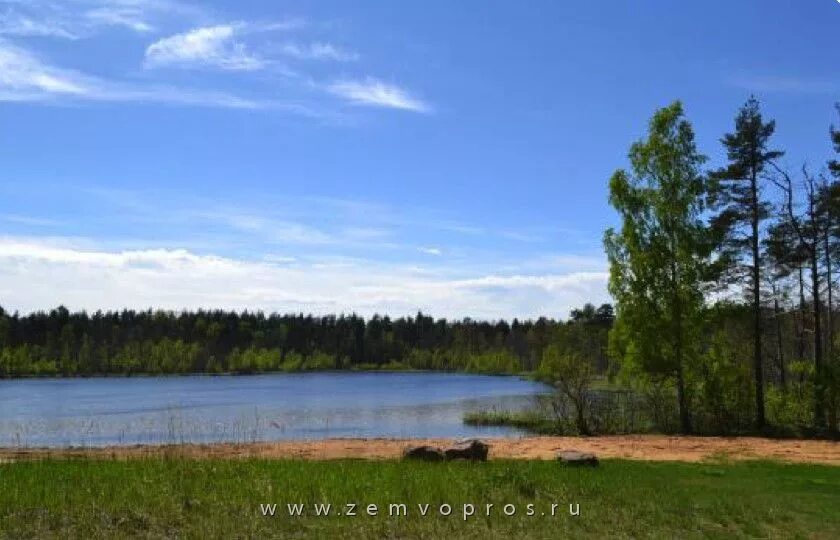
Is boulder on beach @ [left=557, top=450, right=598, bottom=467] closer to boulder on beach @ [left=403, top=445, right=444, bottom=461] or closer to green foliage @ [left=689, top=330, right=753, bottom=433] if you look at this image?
boulder on beach @ [left=403, top=445, right=444, bottom=461]

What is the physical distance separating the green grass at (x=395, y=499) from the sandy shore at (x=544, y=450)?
3.55 meters

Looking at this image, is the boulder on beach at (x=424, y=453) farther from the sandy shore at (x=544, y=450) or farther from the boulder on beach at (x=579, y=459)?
the boulder on beach at (x=579, y=459)

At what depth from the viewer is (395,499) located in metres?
11.3

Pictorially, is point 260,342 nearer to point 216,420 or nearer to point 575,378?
point 216,420

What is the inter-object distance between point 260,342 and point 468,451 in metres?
149

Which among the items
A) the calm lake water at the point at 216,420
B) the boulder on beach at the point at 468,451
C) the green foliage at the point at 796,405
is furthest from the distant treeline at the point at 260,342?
the boulder on beach at the point at 468,451

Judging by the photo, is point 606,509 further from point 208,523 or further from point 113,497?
point 113,497

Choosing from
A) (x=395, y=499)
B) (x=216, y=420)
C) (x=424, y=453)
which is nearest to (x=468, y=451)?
(x=424, y=453)

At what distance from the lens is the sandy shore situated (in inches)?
744

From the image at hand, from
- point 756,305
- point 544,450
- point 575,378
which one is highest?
point 756,305

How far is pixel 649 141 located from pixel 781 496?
1658 centimetres

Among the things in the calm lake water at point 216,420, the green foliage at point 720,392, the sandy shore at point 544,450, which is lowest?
the calm lake water at point 216,420

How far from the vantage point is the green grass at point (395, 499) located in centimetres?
955

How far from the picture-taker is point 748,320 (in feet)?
108
